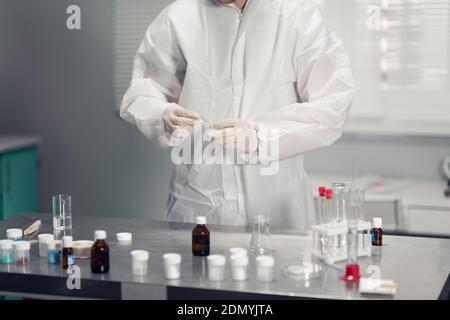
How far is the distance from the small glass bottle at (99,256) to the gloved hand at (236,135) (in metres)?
0.51

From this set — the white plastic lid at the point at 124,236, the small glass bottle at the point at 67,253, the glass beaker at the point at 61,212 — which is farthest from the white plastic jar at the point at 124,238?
the small glass bottle at the point at 67,253

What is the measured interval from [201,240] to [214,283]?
26 cm

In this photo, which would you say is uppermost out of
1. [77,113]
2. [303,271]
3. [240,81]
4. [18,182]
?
[240,81]

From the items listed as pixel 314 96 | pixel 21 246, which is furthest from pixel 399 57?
pixel 21 246

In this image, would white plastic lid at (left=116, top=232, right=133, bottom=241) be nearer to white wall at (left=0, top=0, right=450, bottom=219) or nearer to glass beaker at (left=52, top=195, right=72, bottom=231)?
glass beaker at (left=52, top=195, right=72, bottom=231)

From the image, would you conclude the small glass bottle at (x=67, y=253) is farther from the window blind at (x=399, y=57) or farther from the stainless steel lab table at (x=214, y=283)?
the window blind at (x=399, y=57)

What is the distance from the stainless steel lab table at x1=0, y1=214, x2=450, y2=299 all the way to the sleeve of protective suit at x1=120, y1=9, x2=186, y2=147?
0.42 metres

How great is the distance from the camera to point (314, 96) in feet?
8.29

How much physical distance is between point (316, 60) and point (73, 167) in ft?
7.39

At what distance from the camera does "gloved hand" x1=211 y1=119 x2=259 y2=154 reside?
7.42 ft

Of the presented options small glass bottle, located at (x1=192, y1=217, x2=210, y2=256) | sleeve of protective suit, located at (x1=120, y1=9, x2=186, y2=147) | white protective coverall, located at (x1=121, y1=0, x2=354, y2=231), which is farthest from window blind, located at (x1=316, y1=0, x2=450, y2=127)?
small glass bottle, located at (x1=192, y1=217, x2=210, y2=256)

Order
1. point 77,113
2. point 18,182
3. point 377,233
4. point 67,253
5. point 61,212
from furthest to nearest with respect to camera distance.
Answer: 1. point 77,113
2. point 18,182
3. point 61,212
4. point 377,233
5. point 67,253

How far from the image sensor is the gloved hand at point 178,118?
2.38 metres

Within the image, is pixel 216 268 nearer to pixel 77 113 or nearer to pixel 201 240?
pixel 201 240
